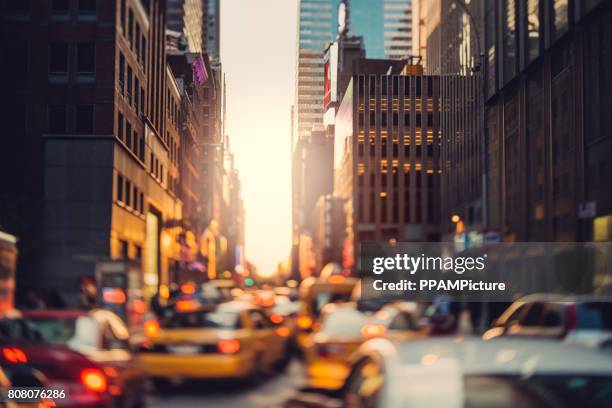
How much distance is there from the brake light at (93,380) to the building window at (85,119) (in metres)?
26.1

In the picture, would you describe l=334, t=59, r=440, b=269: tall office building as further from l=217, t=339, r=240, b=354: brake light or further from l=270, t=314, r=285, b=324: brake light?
l=217, t=339, r=240, b=354: brake light

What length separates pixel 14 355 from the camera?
28.7 ft

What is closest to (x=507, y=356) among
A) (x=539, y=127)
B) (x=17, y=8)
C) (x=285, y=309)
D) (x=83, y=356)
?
(x=83, y=356)

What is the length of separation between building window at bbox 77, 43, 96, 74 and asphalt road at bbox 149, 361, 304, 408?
18.1 m

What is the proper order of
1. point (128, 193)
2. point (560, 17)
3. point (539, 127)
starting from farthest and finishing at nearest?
point (128, 193)
point (539, 127)
point (560, 17)

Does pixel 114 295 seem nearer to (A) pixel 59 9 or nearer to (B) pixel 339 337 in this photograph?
(A) pixel 59 9

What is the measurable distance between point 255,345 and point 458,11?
1095cm

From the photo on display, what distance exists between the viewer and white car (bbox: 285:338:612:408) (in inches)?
148

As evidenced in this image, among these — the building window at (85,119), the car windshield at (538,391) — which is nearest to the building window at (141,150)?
the building window at (85,119)

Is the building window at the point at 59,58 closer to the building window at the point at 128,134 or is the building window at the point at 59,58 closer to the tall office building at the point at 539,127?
the tall office building at the point at 539,127

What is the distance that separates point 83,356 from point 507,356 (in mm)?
6049

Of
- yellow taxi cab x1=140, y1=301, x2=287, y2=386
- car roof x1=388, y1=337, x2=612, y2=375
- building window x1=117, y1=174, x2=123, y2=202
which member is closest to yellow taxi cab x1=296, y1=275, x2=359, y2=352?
yellow taxi cab x1=140, y1=301, x2=287, y2=386

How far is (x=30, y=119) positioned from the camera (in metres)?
29.0

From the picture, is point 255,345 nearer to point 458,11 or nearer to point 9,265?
point 9,265
